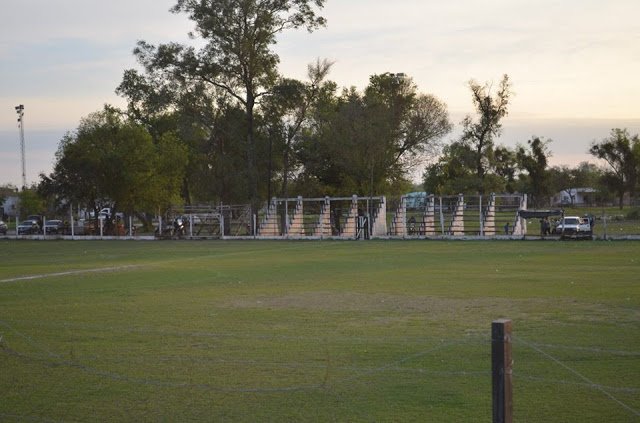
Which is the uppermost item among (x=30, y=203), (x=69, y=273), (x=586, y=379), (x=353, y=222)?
(x=30, y=203)

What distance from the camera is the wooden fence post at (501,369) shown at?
21.2ft

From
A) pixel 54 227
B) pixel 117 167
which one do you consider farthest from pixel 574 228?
pixel 54 227

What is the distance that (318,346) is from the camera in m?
11.9

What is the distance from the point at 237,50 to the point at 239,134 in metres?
6.06

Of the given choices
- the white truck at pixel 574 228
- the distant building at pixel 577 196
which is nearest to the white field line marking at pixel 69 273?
the white truck at pixel 574 228

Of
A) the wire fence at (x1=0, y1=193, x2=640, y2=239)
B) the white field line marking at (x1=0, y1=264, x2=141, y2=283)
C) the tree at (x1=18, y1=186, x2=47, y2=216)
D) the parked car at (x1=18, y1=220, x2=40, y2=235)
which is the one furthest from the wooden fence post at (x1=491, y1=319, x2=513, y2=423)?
the tree at (x1=18, y1=186, x2=47, y2=216)

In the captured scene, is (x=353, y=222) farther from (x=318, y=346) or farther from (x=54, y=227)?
(x=318, y=346)

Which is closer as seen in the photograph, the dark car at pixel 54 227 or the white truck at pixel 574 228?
the white truck at pixel 574 228

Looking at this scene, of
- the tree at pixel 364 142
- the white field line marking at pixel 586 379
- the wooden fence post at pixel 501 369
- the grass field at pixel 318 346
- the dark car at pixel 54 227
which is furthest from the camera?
the dark car at pixel 54 227

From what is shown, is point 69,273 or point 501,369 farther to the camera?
point 69,273

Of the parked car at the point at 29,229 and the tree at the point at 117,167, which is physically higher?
the tree at the point at 117,167

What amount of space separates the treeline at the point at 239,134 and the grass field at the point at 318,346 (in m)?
36.1

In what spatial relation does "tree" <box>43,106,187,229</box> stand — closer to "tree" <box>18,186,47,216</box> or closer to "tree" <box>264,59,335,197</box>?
"tree" <box>264,59,335,197</box>

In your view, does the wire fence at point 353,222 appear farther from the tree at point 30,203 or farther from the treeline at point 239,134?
the tree at point 30,203
